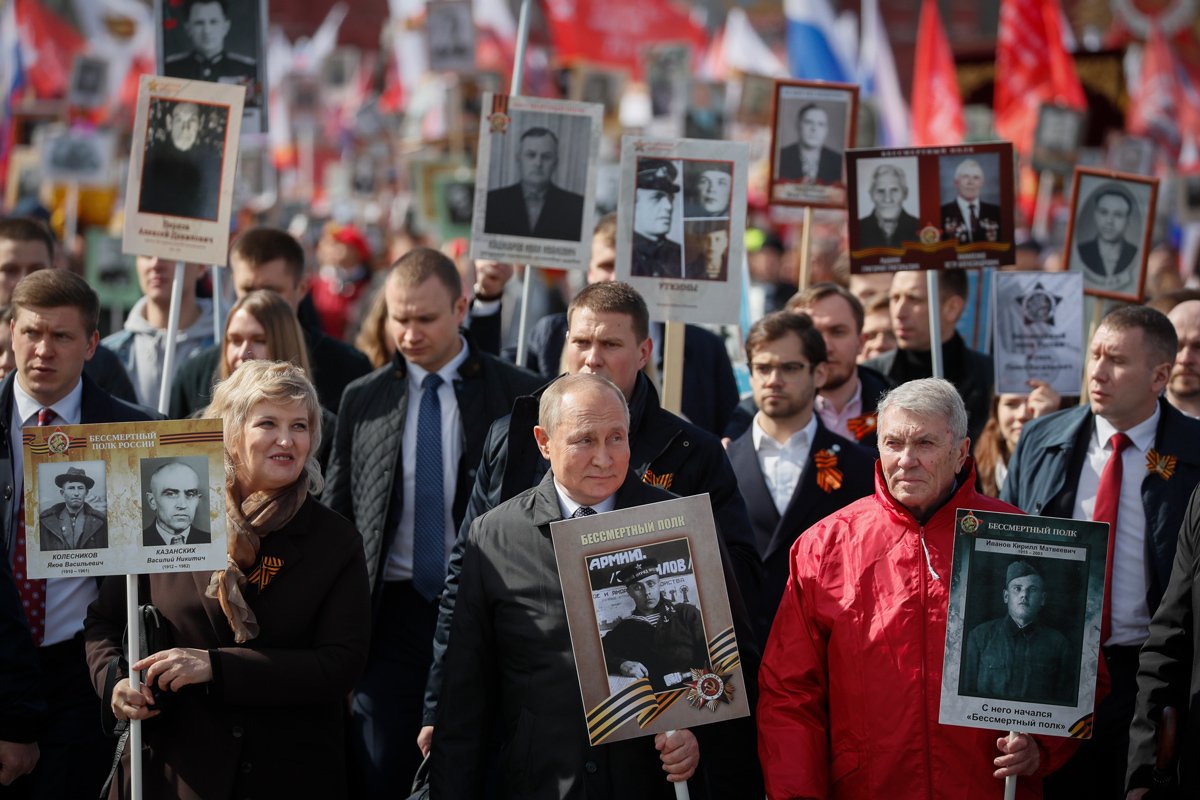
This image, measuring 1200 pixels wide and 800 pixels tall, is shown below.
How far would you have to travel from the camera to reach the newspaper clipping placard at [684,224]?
604cm

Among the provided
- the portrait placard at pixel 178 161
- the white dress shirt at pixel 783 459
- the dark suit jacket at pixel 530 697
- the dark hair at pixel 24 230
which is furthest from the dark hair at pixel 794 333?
the dark hair at pixel 24 230

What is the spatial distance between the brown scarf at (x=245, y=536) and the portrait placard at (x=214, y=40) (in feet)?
10.0

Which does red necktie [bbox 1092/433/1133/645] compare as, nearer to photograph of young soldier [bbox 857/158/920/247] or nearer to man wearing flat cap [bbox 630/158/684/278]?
photograph of young soldier [bbox 857/158/920/247]

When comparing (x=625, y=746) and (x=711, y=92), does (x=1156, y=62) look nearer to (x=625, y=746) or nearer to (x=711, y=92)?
(x=711, y=92)

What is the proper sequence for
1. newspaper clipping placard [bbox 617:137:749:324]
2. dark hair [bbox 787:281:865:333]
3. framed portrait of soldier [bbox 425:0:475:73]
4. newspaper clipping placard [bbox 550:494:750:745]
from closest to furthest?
1. newspaper clipping placard [bbox 550:494:750:745]
2. newspaper clipping placard [bbox 617:137:749:324]
3. dark hair [bbox 787:281:865:333]
4. framed portrait of soldier [bbox 425:0:475:73]

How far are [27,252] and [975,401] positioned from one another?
175 inches

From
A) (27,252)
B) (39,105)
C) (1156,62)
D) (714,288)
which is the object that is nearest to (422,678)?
(714,288)

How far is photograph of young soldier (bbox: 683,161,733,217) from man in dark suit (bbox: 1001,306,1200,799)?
1650mm

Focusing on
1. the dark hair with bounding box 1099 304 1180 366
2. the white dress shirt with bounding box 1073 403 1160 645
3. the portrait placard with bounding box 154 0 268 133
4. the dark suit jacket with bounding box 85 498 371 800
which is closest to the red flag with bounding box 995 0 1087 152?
the portrait placard with bounding box 154 0 268 133

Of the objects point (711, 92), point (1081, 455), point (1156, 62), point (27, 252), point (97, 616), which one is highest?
point (1156, 62)

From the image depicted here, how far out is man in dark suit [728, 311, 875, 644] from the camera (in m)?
5.36

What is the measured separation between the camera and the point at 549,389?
4.09 meters

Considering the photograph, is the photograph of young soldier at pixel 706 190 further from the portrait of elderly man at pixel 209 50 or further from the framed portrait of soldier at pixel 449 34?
the framed portrait of soldier at pixel 449 34

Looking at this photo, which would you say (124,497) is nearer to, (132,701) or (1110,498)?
(132,701)
